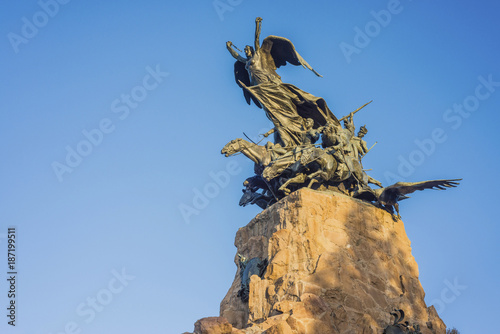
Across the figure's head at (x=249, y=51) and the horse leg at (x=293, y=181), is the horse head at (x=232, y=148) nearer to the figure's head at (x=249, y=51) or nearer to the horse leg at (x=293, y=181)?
the horse leg at (x=293, y=181)

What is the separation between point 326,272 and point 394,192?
3.54m

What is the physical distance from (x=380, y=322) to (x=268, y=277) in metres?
2.74

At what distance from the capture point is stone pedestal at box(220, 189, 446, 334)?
14.8 metres

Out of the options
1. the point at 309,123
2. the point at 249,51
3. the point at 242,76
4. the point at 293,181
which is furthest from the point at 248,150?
the point at 242,76

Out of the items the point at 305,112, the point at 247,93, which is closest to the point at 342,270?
the point at 305,112

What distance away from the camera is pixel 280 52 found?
21172 mm

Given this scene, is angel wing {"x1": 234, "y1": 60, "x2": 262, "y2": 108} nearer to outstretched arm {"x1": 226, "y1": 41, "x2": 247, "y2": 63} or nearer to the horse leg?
outstretched arm {"x1": 226, "y1": 41, "x2": 247, "y2": 63}

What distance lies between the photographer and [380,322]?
1559cm

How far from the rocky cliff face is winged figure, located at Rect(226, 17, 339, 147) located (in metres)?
3.20

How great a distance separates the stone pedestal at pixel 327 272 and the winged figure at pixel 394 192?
348 mm

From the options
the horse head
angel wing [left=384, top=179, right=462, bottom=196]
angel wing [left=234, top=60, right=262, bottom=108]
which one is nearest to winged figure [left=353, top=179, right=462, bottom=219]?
angel wing [left=384, top=179, right=462, bottom=196]

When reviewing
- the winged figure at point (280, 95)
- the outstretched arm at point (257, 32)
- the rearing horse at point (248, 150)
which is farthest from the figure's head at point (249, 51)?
the rearing horse at point (248, 150)

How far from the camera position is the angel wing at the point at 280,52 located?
67.1ft

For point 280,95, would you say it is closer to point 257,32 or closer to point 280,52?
point 280,52
